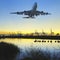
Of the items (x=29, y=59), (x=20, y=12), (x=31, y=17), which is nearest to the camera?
(x=29, y=59)

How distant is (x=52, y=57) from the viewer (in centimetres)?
2391

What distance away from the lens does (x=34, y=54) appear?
26.4 m

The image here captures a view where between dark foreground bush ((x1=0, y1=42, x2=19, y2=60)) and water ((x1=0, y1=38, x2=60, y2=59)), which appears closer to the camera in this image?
water ((x1=0, y1=38, x2=60, y2=59))

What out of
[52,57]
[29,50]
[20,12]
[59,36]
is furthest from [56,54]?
[59,36]

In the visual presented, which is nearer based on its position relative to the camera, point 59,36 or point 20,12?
point 20,12

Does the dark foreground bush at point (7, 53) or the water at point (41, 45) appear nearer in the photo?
the water at point (41, 45)

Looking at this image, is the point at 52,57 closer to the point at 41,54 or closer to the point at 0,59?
the point at 41,54

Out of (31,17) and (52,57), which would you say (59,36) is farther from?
(52,57)

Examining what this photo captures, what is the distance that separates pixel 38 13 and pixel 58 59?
117ft

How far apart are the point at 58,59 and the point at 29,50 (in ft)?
19.5

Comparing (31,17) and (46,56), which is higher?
(31,17)

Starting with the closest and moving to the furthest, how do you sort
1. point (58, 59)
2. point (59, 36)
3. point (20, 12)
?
1. point (58, 59)
2. point (20, 12)
3. point (59, 36)

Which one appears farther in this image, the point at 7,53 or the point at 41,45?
the point at 41,45

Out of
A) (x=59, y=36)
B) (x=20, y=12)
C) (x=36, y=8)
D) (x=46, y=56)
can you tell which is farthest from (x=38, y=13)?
(x=59, y=36)
